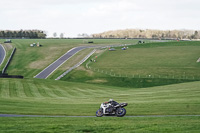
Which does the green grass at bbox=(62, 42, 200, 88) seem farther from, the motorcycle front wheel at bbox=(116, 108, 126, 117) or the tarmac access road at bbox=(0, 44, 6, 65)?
the motorcycle front wheel at bbox=(116, 108, 126, 117)

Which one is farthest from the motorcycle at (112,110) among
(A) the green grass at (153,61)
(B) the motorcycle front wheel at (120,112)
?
(A) the green grass at (153,61)

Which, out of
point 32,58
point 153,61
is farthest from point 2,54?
point 153,61

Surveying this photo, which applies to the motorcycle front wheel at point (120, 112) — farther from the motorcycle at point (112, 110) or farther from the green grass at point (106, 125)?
the green grass at point (106, 125)

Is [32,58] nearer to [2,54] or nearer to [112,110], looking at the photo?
[2,54]

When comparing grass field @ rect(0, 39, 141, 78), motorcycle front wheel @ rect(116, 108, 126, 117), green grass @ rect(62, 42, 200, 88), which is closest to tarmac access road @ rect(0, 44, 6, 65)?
grass field @ rect(0, 39, 141, 78)

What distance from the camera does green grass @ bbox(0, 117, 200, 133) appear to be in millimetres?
23812

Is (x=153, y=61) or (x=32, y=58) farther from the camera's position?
(x=32, y=58)

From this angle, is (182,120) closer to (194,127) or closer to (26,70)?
(194,127)

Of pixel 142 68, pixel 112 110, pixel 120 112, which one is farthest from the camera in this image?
pixel 142 68

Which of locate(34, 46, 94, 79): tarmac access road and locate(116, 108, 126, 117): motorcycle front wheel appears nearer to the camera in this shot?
locate(116, 108, 126, 117): motorcycle front wheel

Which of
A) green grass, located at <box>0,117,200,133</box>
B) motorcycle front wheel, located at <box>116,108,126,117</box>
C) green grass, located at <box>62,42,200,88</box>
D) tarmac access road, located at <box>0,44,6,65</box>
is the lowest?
green grass, located at <box>62,42,200,88</box>

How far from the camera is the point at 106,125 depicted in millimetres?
25469

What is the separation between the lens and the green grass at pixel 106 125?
23.8m

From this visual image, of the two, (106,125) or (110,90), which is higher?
(106,125)
